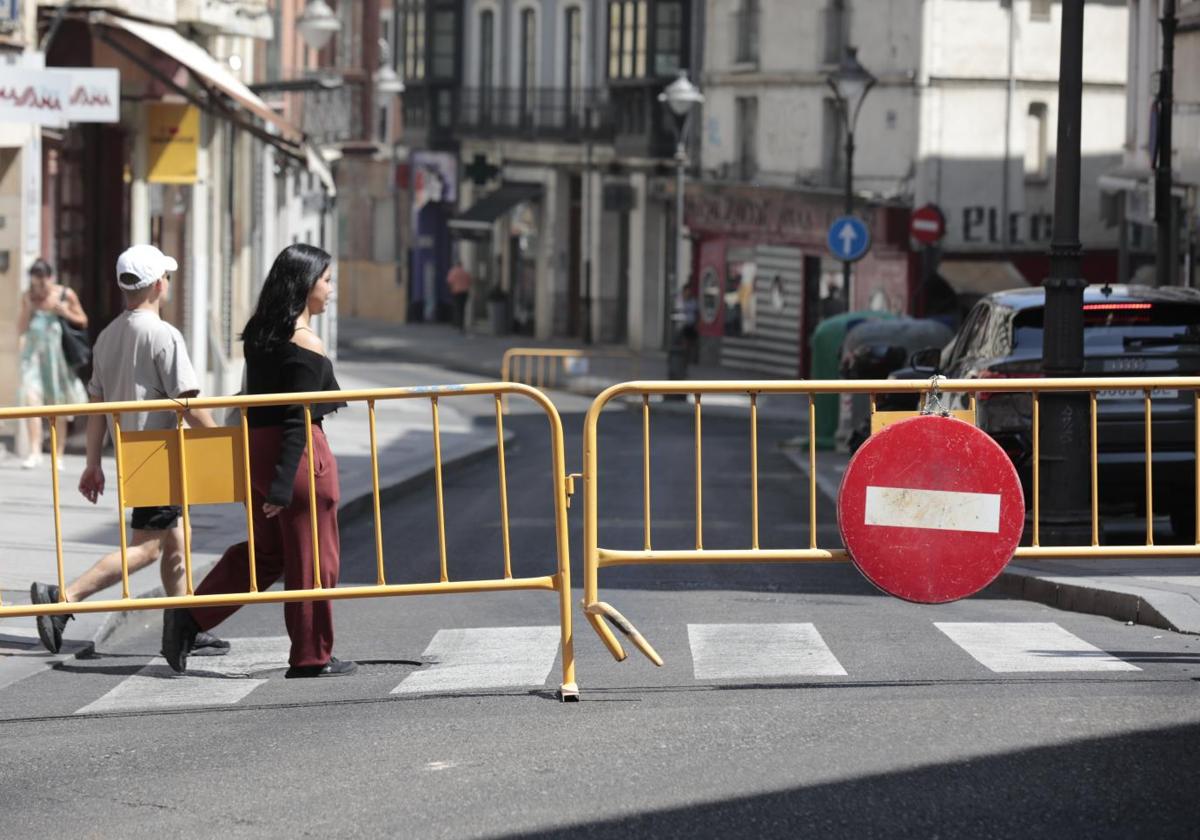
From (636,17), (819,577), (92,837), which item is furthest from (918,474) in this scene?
(636,17)

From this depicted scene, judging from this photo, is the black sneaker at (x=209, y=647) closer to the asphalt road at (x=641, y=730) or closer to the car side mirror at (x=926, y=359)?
the asphalt road at (x=641, y=730)

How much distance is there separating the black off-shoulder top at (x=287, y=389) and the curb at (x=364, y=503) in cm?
163

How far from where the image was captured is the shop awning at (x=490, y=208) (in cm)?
5809

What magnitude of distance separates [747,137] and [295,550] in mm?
40652

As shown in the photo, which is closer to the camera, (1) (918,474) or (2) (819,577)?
(1) (918,474)

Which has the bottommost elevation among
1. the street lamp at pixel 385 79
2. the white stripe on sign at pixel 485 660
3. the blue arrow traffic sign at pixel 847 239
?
the white stripe on sign at pixel 485 660

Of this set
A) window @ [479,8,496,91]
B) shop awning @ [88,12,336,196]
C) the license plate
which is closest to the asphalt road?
the license plate

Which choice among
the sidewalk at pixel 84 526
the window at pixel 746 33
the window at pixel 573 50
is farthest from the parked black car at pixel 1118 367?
the window at pixel 573 50

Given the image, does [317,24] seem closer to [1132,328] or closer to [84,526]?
[84,526]

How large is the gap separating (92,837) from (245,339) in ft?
10.6

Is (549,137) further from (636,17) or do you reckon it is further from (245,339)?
(245,339)

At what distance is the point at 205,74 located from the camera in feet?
77.9

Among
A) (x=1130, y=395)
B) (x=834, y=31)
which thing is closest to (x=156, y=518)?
(x=1130, y=395)

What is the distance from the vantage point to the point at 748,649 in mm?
9820
